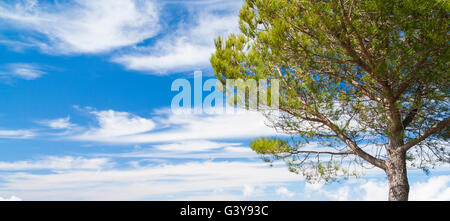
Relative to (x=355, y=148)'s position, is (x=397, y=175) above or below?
below

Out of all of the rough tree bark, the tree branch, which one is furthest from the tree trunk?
the tree branch

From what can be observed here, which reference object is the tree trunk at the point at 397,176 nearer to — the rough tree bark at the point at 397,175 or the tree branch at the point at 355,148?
the rough tree bark at the point at 397,175

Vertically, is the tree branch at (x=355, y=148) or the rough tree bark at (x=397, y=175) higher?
the tree branch at (x=355, y=148)

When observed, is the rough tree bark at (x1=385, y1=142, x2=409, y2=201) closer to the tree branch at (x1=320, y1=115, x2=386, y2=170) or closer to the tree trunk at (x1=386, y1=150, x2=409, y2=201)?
the tree trunk at (x1=386, y1=150, x2=409, y2=201)

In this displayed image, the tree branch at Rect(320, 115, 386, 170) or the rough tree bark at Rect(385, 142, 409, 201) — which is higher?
the tree branch at Rect(320, 115, 386, 170)

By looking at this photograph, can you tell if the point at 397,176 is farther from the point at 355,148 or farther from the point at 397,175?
the point at 355,148

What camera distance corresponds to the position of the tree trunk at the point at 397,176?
708cm

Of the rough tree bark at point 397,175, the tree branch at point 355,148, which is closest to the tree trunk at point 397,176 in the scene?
the rough tree bark at point 397,175

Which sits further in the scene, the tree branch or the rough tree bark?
the tree branch

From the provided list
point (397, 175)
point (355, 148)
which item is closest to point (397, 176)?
point (397, 175)

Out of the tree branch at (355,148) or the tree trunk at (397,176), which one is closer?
the tree trunk at (397,176)

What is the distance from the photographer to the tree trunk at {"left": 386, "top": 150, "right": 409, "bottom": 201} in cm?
708

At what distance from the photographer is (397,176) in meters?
7.17
